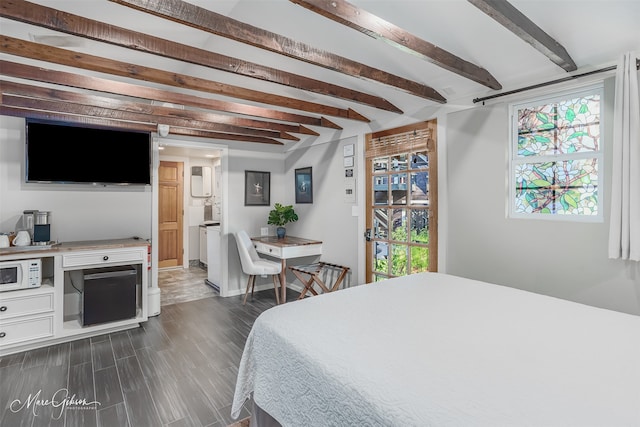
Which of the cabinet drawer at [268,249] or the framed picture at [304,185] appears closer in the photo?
the cabinet drawer at [268,249]

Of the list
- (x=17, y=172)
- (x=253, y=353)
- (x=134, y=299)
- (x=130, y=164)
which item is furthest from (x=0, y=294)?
(x=253, y=353)

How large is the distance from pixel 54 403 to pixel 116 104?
2.41 metres

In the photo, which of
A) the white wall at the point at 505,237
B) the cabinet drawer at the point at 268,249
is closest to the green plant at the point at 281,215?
the cabinet drawer at the point at 268,249

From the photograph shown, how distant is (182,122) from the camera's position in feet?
11.9

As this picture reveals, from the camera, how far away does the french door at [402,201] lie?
3043mm

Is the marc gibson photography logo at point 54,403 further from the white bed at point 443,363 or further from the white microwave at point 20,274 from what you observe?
the white bed at point 443,363

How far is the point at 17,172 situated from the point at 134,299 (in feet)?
5.62

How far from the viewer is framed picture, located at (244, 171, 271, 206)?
480 cm

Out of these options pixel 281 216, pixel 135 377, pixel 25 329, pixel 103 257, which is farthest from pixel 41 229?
pixel 281 216

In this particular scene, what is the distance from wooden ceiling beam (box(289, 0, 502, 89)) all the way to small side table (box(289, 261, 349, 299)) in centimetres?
244

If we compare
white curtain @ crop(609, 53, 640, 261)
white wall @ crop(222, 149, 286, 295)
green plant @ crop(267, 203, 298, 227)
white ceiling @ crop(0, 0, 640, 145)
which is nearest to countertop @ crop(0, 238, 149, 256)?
white wall @ crop(222, 149, 286, 295)

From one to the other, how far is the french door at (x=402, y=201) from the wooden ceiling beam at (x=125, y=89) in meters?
0.96

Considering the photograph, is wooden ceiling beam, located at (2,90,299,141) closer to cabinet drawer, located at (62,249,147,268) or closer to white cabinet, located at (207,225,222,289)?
cabinet drawer, located at (62,249,147,268)

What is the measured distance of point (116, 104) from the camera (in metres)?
2.98
